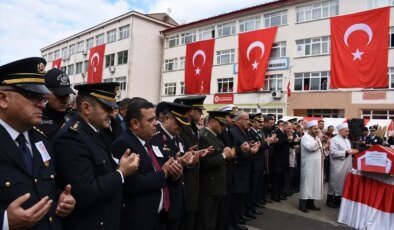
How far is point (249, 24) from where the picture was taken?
90.2 ft

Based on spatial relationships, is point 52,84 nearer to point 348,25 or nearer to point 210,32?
point 348,25

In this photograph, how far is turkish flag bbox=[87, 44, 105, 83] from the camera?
3897cm

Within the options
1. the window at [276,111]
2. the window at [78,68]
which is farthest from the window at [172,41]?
the window at [78,68]

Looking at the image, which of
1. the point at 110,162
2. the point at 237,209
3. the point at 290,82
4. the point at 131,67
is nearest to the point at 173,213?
the point at 110,162

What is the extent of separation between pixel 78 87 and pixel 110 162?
0.66m

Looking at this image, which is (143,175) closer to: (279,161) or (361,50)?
(279,161)

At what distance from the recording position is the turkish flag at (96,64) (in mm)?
38969

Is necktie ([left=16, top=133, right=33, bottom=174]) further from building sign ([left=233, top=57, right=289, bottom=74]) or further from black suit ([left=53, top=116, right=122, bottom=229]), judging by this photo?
building sign ([left=233, top=57, right=289, bottom=74])

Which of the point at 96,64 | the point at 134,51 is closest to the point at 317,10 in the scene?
the point at 134,51

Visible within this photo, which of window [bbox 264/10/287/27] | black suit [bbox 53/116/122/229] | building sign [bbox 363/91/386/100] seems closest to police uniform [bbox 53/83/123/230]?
black suit [bbox 53/116/122/229]

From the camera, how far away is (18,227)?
1657 millimetres

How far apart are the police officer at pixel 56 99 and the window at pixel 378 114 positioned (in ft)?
68.6

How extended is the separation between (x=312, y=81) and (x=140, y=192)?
22.3m

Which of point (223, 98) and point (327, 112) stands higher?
point (223, 98)
